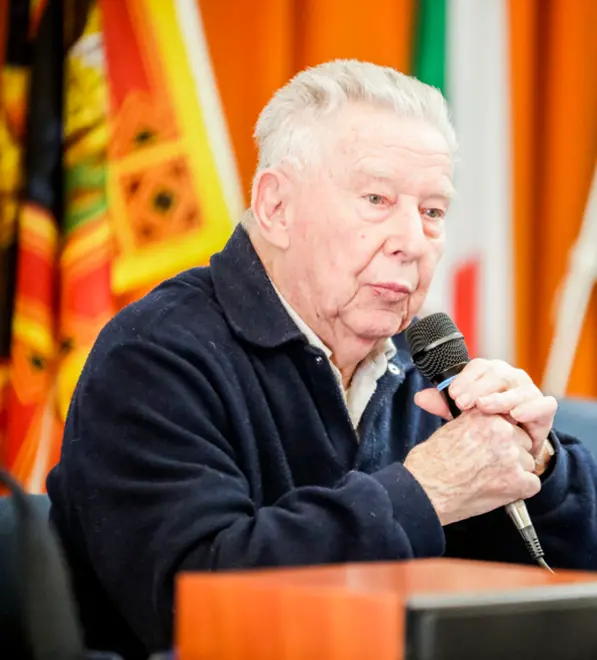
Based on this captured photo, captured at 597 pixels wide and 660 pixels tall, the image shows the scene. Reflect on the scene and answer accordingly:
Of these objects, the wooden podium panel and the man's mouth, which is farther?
the man's mouth

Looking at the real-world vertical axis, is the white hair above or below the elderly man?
above

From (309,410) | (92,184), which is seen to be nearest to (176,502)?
(309,410)

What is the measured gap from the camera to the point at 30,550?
773mm

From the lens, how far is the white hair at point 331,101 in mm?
1378

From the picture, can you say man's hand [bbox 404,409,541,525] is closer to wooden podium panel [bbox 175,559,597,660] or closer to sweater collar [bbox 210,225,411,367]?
sweater collar [bbox 210,225,411,367]

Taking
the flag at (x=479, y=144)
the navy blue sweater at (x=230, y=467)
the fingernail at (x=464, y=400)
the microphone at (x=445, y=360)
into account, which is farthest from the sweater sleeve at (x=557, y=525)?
the flag at (x=479, y=144)

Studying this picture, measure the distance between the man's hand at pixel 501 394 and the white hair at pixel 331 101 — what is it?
0.36 meters

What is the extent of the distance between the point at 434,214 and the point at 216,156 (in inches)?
44.6

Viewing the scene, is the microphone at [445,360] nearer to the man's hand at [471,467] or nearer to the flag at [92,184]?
the man's hand at [471,467]

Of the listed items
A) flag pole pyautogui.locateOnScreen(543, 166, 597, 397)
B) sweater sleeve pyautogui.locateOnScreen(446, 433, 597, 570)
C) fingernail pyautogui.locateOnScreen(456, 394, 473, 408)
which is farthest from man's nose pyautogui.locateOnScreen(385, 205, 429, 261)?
flag pole pyautogui.locateOnScreen(543, 166, 597, 397)

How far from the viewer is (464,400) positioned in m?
1.21

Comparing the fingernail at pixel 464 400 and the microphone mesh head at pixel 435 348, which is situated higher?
the microphone mesh head at pixel 435 348

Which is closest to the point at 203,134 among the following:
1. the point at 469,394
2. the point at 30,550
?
the point at 469,394

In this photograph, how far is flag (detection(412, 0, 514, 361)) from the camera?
258 cm
